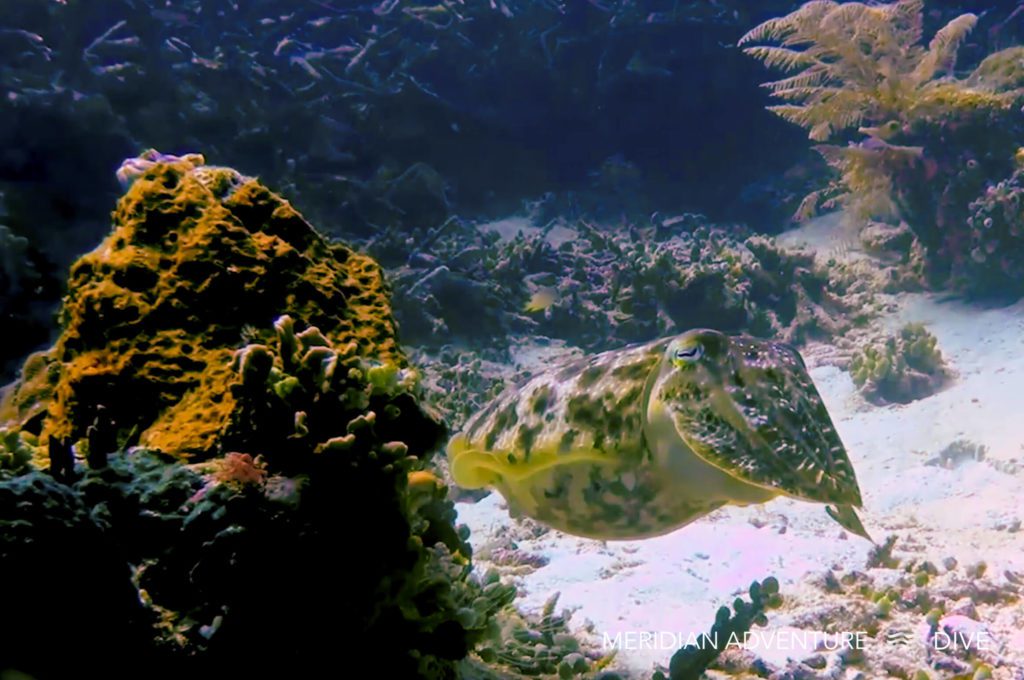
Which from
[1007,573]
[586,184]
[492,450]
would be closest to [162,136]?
[586,184]

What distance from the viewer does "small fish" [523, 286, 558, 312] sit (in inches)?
364

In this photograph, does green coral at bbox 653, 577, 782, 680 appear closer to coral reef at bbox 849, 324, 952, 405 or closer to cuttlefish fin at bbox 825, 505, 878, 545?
cuttlefish fin at bbox 825, 505, 878, 545

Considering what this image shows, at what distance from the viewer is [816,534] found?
4.75m

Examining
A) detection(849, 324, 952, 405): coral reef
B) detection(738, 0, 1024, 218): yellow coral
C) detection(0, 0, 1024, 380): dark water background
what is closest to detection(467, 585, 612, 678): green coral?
detection(849, 324, 952, 405): coral reef

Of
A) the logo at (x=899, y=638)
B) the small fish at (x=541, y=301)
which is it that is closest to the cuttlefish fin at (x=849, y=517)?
the logo at (x=899, y=638)

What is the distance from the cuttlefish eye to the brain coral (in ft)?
3.82

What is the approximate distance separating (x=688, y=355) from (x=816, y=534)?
110 inches

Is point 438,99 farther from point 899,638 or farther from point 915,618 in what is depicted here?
point 899,638

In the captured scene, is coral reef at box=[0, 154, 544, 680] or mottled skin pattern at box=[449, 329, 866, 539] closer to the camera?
coral reef at box=[0, 154, 544, 680]

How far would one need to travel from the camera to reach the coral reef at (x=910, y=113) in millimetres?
8977

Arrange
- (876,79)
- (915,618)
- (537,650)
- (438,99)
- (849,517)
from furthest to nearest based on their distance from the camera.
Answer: (438,99)
(876,79)
(915,618)
(537,650)
(849,517)

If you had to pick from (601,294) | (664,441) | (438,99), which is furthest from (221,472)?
(438,99)

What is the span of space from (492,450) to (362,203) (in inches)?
364

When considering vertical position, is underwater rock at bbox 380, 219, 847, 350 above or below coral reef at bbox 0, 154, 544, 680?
above
